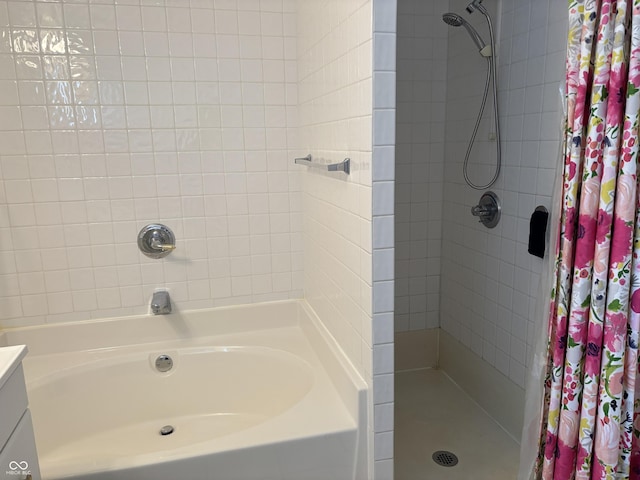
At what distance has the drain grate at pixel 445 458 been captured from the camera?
6.82 feet

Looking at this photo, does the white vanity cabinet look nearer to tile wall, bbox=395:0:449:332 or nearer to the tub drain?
the tub drain

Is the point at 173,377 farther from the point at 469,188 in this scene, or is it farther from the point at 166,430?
the point at 469,188

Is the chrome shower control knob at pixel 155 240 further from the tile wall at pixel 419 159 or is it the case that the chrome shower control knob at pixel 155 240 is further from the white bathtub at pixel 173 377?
the tile wall at pixel 419 159

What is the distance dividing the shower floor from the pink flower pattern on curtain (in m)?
0.54

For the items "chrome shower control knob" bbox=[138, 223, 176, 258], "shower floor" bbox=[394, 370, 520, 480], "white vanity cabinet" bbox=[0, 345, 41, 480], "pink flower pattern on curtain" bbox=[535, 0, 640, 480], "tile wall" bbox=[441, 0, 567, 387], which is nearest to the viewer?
"white vanity cabinet" bbox=[0, 345, 41, 480]

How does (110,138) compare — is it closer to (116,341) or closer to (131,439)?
(116,341)

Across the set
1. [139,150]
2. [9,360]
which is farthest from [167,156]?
[9,360]

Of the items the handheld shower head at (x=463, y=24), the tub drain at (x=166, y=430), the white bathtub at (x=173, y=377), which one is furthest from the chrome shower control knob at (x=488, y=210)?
the tub drain at (x=166, y=430)

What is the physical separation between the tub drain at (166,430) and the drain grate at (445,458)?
109cm

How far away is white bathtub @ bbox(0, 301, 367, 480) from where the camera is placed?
1.96 meters

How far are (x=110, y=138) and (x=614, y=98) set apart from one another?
69.3 inches

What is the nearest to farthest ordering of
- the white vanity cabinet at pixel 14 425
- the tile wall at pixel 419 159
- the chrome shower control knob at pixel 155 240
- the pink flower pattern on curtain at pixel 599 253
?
the white vanity cabinet at pixel 14 425, the pink flower pattern on curtain at pixel 599 253, the chrome shower control knob at pixel 155 240, the tile wall at pixel 419 159

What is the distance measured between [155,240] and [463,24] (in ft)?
5.16

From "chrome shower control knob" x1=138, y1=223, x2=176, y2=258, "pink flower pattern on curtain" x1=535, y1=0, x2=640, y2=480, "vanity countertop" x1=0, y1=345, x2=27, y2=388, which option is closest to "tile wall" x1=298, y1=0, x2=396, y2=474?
"pink flower pattern on curtain" x1=535, y1=0, x2=640, y2=480
